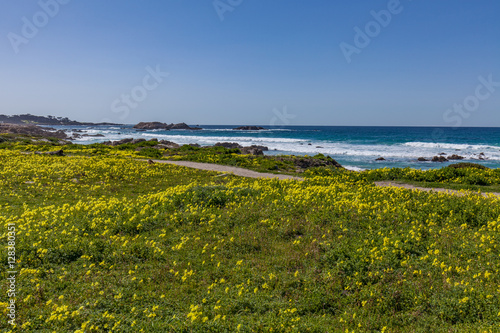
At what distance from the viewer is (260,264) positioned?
7.61 meters

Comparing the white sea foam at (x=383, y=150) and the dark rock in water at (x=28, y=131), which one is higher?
the dark rock in water at (x=28, y=131)

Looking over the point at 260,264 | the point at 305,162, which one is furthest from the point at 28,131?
the point at 260,264

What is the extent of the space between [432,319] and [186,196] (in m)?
9.20

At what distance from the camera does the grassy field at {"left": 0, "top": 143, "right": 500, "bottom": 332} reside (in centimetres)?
553

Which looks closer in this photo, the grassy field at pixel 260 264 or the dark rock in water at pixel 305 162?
the grassy field at pixel 260 264

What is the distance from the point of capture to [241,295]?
627 centimetres

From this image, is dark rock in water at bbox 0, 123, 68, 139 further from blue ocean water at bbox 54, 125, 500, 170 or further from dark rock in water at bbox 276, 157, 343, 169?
dark rock in water at bbox 276, 157, 343, 169

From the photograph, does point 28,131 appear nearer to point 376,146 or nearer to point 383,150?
point 383,150

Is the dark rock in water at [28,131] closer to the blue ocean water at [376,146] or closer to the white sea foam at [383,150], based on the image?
the blue ocean water at [376,146]

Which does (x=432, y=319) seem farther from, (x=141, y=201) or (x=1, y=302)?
(x=141, y=201)

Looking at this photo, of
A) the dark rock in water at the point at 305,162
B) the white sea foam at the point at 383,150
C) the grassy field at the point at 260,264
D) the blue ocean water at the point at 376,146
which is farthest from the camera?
the white sea foam at the point at 383,150

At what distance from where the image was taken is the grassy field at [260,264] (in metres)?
5.53

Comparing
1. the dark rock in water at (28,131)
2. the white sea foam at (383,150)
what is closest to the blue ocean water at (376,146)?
the white sea foam at (383,150)

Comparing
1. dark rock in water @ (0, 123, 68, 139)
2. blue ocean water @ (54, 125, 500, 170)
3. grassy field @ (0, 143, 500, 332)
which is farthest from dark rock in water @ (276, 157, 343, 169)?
dark rock in water @ (0, 123, 68, 139)
